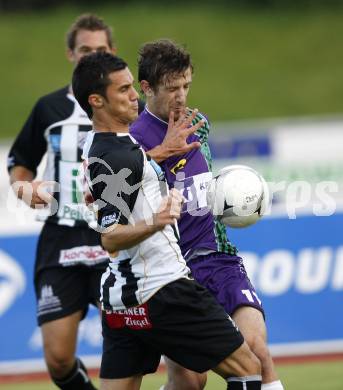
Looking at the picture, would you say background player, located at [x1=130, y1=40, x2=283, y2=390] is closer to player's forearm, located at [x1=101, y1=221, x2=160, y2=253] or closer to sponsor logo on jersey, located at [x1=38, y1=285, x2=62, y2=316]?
player's forearm, located at [x1=101, y1=221, x2=160, y2=253]

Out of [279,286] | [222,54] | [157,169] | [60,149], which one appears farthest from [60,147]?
[222,54]

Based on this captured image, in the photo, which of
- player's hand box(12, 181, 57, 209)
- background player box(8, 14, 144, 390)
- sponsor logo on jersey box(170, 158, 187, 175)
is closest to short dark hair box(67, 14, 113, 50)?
background player box(8, 14, 144, 390)

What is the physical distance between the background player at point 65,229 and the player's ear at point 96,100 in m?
2.00

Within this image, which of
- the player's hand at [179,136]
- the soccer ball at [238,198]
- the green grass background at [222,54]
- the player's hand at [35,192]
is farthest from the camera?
the green grass background at [222,54]

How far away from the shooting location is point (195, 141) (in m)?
6.21

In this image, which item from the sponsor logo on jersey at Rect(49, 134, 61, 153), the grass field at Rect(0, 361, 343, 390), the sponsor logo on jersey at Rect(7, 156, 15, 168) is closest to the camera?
the sponsor logo on jersey at Rect(49, 134, 61, 153)

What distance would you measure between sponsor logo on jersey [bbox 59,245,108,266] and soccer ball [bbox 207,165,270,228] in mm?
1504

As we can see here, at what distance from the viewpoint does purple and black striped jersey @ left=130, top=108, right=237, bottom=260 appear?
6.18 metres

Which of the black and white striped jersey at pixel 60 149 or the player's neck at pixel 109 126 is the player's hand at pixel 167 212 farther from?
the black and white striped jersey at pixel 60 149

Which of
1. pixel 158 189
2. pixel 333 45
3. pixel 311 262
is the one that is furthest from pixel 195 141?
pixel 333 45

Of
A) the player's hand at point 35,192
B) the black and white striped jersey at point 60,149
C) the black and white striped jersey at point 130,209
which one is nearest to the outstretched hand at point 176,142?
the black and white striped jersey at point 130,209

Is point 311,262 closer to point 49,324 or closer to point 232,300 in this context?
point 49,324

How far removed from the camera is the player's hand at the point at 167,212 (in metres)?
5.16

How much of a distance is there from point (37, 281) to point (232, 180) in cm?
224
